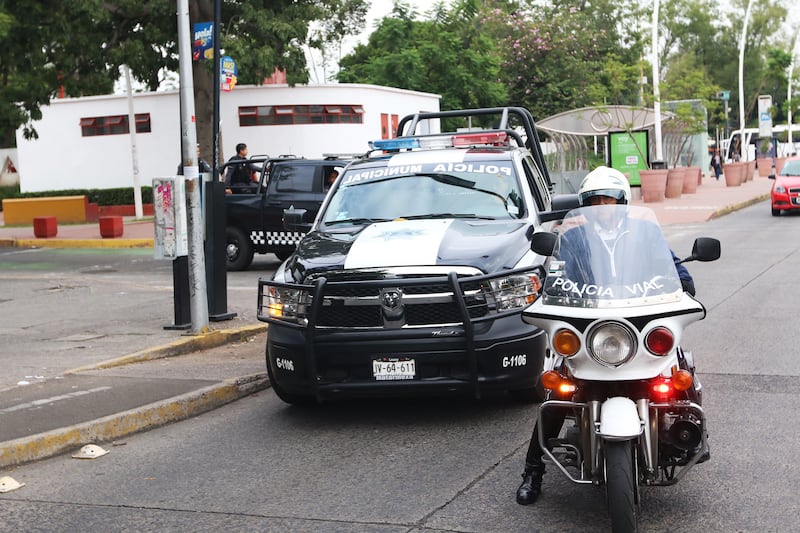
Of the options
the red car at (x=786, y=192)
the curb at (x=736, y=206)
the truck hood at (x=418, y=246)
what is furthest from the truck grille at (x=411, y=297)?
the red car at (x=786, y=192)

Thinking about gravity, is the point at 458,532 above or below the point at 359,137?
below

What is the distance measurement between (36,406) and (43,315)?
19.4ft

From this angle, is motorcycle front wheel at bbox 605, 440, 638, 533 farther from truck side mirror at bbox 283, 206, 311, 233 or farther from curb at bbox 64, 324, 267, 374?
curb at bbox 64, 324, 267, 374

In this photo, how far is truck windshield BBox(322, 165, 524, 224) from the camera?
8.90 metres

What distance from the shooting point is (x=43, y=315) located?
13.8 meters

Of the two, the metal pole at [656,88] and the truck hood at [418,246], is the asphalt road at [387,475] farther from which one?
the metal pole at [656,88]

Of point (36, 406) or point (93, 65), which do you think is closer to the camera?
point (36, 406)

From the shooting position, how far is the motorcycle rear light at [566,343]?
198 inches

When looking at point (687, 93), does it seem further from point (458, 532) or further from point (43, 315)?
point (458, 532)

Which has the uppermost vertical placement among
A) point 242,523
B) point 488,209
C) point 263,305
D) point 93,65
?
point 93,65

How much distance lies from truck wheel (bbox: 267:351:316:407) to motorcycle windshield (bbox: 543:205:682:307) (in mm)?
2983

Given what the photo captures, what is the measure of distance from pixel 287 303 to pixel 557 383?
9.55ft

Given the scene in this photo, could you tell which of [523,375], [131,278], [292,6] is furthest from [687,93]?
[523,375]

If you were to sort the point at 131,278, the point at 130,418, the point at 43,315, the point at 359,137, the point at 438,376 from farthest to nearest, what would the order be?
1. the point at 359,137
2. the point at 131,278
3. the point at 43,315
4. the point at 130,418
5. the point at 438,376
